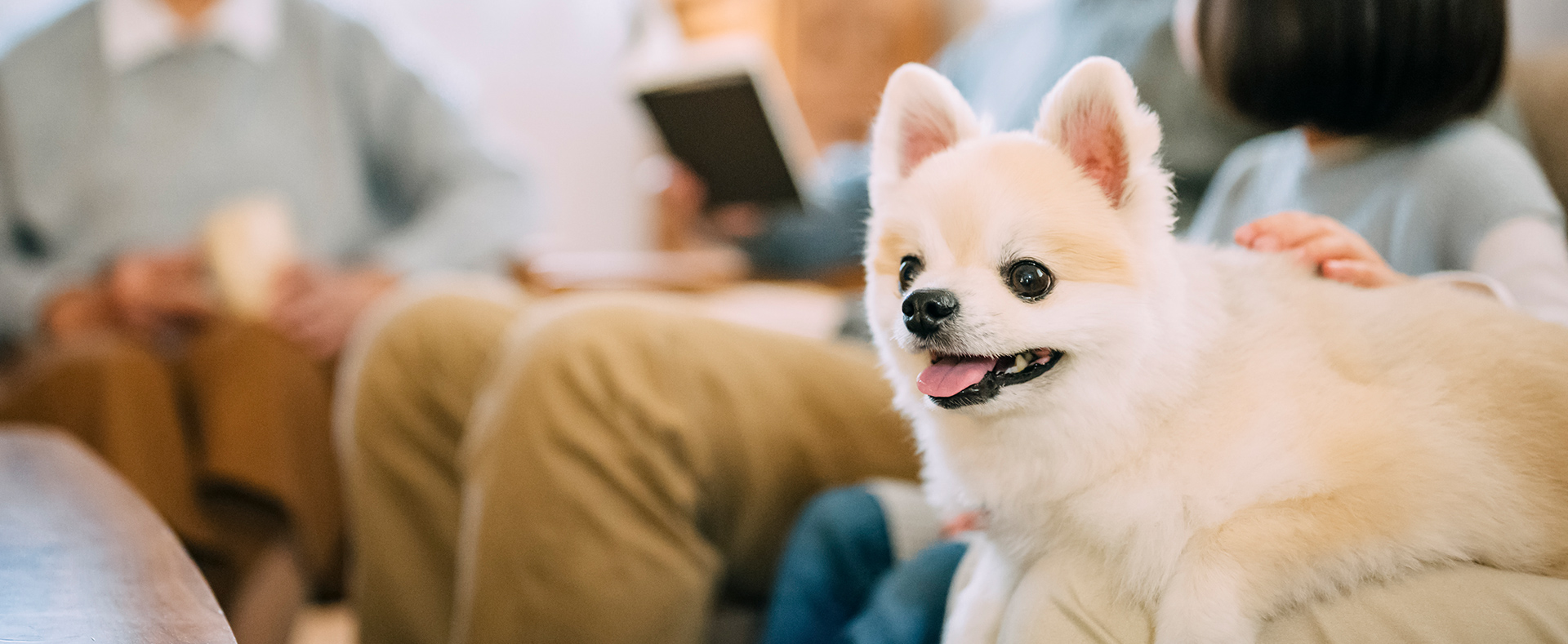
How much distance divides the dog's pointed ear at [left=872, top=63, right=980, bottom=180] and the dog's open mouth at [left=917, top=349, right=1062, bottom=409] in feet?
0.61

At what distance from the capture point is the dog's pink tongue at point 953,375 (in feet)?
2.09

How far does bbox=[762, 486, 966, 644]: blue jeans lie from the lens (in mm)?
869

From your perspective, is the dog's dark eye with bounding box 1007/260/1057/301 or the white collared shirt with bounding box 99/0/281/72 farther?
the white collared shirt with bounding box 99/0/281/72

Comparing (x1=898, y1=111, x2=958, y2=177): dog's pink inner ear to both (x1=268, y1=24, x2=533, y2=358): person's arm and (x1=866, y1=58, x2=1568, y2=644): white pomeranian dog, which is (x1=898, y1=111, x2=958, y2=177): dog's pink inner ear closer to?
(x1=866, y1=58, x2=1568, y2=644): white pomeranian dog

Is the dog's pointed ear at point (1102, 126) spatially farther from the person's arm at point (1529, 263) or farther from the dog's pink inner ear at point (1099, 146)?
the person's arm at point (1529, 263)

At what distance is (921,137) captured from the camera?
2.50 feet

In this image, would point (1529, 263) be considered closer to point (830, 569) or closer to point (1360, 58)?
point (1360, 58)

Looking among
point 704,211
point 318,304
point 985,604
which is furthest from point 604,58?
point 985,604

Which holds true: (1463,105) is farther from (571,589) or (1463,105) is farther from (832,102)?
(832,102)

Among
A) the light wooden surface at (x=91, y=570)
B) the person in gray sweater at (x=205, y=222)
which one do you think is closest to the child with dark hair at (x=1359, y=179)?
the light wooden surface at (x=91, y=570)

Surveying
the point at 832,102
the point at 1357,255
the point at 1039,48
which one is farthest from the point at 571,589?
the point at 832,102

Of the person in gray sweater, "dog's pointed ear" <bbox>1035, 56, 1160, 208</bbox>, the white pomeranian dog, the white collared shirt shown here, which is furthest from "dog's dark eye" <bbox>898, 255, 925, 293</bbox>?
the white collared shirt

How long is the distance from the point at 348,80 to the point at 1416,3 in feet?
6.50

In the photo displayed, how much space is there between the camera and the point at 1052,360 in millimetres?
656
